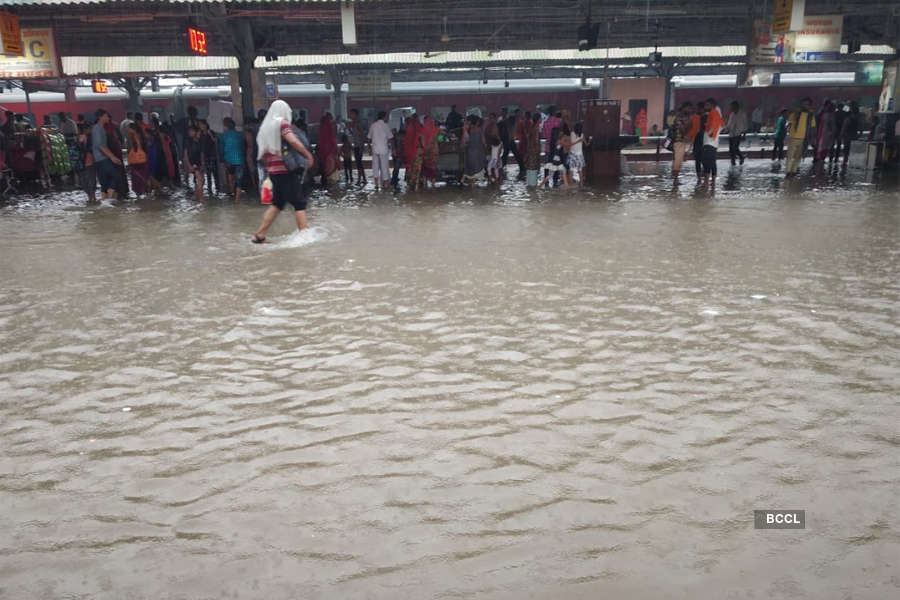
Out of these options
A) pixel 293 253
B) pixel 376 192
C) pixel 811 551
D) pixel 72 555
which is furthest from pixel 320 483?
pixel 376 192

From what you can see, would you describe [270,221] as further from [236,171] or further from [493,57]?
[493,57]

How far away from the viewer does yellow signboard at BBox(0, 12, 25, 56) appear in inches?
522

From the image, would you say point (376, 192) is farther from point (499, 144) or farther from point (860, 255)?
point (860, 255)

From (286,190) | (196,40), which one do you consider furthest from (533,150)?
(286,190)

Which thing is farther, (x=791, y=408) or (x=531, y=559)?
(x=791, y=408)

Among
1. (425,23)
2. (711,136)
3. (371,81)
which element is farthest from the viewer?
(371,81)

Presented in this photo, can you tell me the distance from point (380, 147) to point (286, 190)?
633cm

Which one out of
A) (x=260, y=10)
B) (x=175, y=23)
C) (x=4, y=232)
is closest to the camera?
(x=4, y=232)

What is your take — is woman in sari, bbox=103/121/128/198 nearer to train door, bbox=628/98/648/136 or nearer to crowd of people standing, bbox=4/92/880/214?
crowd of people standing, bbox=4/92/880/214

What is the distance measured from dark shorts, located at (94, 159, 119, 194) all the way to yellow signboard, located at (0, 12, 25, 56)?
264cm

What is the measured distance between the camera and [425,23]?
18.3 meters

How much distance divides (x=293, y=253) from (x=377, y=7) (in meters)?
9.14

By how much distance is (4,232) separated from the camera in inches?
417

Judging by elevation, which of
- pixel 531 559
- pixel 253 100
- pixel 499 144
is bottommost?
pixel 531 559
